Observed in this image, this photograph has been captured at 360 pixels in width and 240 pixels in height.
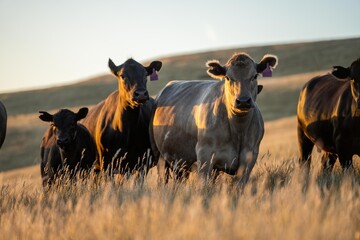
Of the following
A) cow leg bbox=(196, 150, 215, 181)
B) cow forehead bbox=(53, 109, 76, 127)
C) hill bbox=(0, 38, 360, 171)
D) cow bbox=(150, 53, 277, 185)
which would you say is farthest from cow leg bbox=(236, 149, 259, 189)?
hill bbox=(0, 38, 360, 171)

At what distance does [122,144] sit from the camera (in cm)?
1035

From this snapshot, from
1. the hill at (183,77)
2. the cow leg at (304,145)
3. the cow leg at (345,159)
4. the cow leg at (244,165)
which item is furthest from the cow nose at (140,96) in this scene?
the hill at (183,77)

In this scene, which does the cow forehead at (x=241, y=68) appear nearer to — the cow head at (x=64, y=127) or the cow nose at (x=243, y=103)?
the cow nose at (x=243, y=103)

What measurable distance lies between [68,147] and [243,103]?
14.1 ft

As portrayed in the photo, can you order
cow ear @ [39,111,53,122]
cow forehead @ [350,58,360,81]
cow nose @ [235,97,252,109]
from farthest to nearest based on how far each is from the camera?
cow ear @ [39,111,53,122], cow forehead @ [350,58,360,81], cow nose @ [235,97,252,109]

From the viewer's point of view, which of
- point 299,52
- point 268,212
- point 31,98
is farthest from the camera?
point 299,52

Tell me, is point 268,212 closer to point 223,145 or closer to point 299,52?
point 223,145

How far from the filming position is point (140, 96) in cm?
962

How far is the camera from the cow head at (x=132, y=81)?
9711mm

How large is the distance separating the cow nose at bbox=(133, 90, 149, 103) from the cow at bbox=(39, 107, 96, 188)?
5.27 ft

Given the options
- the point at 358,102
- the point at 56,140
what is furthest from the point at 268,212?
the point at 56,140

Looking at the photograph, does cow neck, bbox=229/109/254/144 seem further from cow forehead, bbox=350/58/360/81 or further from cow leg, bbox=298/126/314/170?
cow leg, bbox=298/126/314/170

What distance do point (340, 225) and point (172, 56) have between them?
244 ft

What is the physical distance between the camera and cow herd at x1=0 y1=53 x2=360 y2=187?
8062 millimetres
